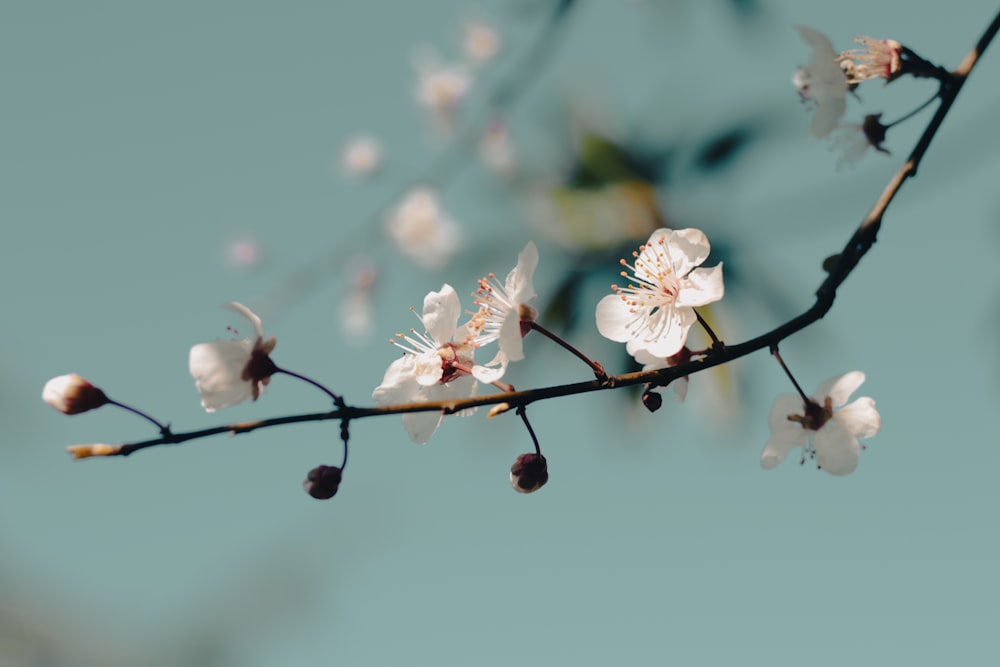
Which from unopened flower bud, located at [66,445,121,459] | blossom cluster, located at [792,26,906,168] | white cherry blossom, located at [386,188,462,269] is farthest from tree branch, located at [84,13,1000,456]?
white cherry blossom, located at [386,188,462,269]

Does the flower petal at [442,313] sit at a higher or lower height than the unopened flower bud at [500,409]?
lower

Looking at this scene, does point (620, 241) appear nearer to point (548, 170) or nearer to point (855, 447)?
point (548, 170)

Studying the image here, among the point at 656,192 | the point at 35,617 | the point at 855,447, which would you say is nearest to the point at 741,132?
the point at 656,192

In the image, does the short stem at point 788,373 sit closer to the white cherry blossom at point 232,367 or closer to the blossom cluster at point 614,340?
the blossom cluster at point 614,340

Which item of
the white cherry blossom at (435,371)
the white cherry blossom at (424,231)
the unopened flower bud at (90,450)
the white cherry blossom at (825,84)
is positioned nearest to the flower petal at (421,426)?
the white cherry blossom at (435,371)

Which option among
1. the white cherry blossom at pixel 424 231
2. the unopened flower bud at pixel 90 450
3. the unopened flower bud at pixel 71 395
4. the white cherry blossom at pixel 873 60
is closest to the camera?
the unopened flower bud at pixel 90 450

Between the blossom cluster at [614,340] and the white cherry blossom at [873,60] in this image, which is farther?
the white cherry blossom at [873,60]

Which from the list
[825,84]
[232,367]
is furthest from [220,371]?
[825,84]
